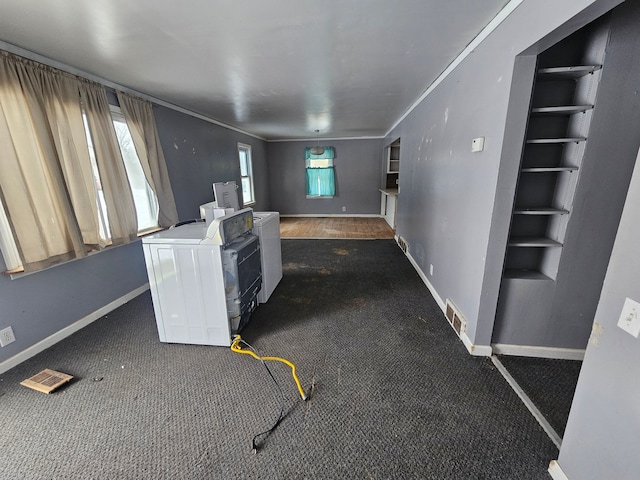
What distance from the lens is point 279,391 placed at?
66.6 inches

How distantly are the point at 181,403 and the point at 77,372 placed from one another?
35.2 inches

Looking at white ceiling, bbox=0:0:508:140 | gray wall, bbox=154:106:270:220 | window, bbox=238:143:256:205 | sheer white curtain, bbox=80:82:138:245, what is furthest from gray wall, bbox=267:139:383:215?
sheer white curtain, bbox=80:82:138:245

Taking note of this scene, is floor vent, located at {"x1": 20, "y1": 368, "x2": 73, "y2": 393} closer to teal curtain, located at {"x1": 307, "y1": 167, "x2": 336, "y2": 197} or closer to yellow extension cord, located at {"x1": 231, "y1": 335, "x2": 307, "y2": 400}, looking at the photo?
yellow extension cord, located at {"x1": 231, "y1": 335, "x2": 307, "y2": 400}

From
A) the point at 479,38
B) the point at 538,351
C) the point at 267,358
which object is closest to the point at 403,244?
the point at 538,351

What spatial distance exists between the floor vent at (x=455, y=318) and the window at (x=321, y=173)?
5707 millimetres

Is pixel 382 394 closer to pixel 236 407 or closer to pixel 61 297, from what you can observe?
pixel 236 407

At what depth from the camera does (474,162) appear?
198 cm

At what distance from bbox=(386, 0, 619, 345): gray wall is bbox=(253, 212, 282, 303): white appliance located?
1.75 metres

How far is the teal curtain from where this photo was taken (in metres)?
7.60

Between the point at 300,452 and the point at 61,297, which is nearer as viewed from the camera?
the point at 300,452

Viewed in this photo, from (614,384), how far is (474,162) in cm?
150

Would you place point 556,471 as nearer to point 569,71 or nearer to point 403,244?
point 569,71

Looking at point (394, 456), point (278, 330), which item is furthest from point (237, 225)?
point (394, 456)

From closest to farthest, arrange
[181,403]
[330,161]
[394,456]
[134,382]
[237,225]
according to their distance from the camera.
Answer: [394,456] → [181,403] → [134,382] → [237,225] → [330,161]
